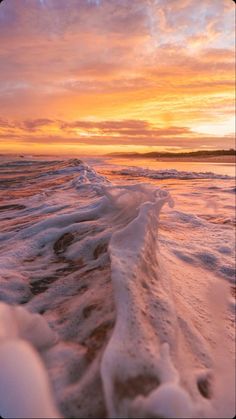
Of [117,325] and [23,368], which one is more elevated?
[117,325]

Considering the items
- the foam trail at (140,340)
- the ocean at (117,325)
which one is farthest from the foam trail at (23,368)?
the foam trail at (140,340)

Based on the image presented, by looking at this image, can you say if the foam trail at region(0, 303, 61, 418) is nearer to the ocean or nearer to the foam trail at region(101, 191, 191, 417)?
the ocean

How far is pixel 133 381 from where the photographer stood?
1.11m

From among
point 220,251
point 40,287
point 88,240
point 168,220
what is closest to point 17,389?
point 40,287

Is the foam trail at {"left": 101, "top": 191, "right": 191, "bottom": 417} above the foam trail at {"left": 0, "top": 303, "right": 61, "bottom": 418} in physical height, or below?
above

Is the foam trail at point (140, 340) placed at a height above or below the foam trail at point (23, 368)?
above

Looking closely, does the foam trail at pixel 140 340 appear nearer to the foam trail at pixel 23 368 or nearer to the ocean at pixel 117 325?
the ocean at pixel 117 325

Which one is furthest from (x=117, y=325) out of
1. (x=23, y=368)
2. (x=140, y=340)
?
(x=23, y=368)

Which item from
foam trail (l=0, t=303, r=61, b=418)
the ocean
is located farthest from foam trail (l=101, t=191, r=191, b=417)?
foam trail (l=0, t=303, r=61, b=418)

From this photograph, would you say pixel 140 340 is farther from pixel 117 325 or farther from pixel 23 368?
pixel 23 368

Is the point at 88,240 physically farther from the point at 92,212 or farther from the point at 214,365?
the point at 214,365

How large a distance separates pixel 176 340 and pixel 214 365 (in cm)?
23

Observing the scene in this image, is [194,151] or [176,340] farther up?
[194,151]

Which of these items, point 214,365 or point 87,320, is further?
point 87,320
